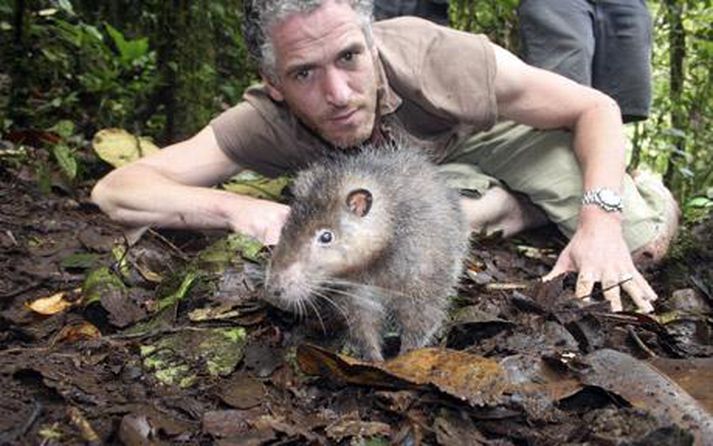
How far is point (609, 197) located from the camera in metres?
4.97

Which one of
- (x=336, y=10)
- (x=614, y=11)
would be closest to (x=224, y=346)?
(x=336, y=10)

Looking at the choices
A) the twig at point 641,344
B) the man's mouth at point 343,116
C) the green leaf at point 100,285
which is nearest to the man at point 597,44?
the man's mouth at point 343,116

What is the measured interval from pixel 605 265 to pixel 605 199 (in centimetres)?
64

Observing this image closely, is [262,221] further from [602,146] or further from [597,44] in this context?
[597,44]

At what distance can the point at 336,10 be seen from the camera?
4559 mm

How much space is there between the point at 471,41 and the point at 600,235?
5.25 ft

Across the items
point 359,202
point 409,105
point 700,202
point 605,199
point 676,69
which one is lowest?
point 676,69

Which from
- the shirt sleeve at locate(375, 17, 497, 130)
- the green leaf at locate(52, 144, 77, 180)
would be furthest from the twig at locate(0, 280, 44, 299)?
the shirt sleeve at locate(375, 17, 497, 130)

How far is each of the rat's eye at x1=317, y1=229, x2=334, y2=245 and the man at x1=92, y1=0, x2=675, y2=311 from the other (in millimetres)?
903

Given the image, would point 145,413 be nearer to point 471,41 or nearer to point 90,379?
point 90,379

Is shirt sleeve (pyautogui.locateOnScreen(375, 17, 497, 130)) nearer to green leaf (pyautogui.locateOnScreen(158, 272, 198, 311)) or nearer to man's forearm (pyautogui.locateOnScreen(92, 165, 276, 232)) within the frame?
man's forearm (pyautogui.locateOnScreen(92, 165, 276, 232))

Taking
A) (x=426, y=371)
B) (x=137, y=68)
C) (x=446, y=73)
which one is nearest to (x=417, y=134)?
(x=446, y=73)

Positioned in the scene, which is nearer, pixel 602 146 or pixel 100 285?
pixel 100 285

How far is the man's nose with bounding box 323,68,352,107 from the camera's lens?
454 cm
